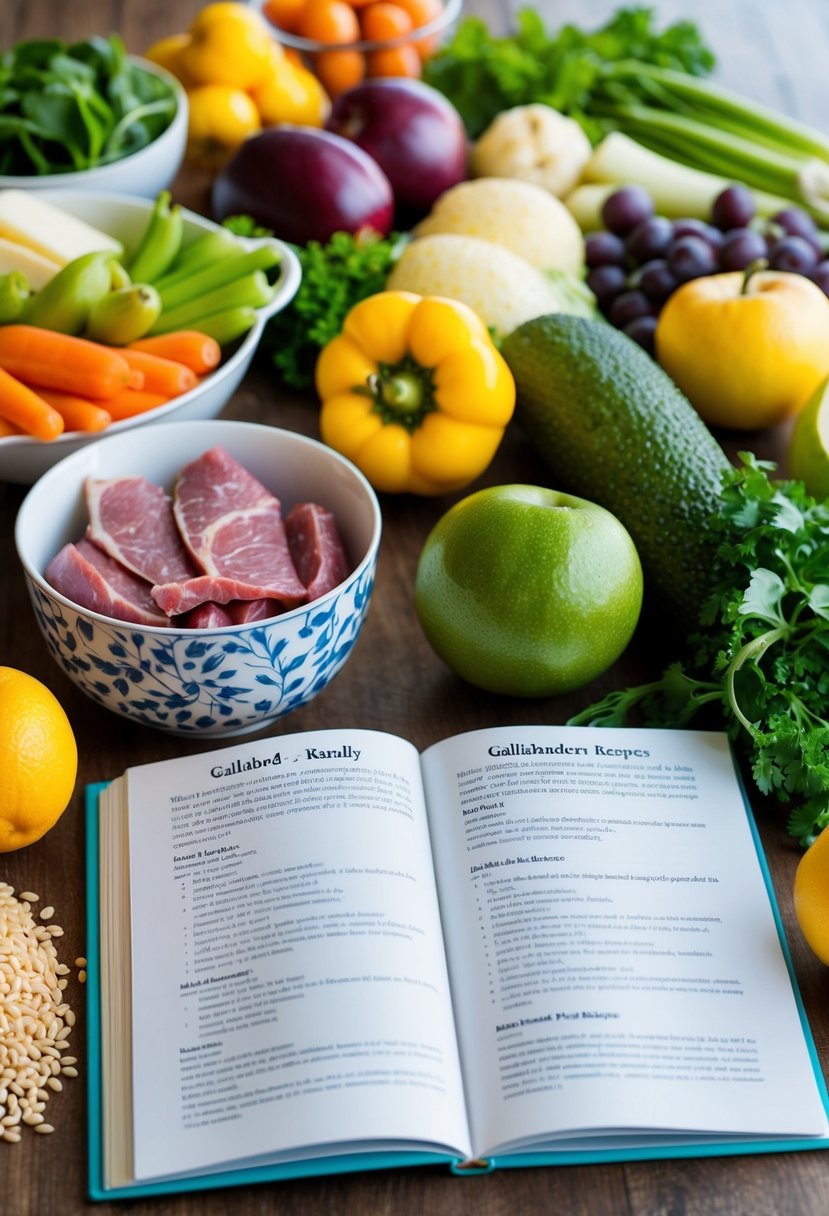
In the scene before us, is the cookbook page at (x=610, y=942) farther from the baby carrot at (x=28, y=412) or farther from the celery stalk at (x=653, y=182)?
the celery stalk at (x=653, y=182)

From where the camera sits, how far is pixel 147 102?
1.54 meters

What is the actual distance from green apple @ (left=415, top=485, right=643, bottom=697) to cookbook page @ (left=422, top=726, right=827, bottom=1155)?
0.06 m

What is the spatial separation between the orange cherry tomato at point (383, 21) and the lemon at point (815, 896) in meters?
1.47

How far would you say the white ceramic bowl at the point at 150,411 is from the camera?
1088mm

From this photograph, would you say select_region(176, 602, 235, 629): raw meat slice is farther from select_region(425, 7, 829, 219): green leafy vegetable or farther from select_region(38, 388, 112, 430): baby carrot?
select_region(425, 7, 829, 219): green leafy vegetable

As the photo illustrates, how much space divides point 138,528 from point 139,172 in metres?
0.66

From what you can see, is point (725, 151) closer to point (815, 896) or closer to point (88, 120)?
point (88, 120)

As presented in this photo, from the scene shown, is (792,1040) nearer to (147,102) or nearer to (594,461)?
(594,461)

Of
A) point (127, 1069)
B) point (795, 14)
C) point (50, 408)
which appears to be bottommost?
point (127, 1069)

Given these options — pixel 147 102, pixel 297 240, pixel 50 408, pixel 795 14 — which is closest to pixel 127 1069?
pixel 50 408

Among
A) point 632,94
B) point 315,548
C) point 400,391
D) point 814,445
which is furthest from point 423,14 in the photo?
point 315,548

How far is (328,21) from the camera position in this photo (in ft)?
5.81

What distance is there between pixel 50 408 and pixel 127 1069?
0.59 m

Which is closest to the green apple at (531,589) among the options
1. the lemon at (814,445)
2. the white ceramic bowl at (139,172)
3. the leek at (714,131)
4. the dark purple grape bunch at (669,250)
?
the lemon at (814,445)
